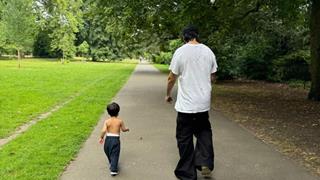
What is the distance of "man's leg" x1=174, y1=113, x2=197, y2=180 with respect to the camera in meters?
6.15

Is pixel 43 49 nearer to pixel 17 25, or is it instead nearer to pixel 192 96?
pixel 17 25

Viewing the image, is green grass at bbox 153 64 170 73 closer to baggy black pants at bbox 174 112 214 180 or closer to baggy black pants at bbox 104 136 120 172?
baggy black pants at bbox 104 136 120 172

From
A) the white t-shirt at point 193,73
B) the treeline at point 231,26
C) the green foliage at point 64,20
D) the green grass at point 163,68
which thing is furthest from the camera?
the green foliage at point 64,20

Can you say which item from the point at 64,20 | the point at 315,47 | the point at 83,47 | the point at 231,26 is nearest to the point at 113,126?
the point at 315,47

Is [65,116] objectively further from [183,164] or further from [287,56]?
[287,56]

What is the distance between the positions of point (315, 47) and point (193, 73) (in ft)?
37.7

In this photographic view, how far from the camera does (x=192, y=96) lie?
604cm

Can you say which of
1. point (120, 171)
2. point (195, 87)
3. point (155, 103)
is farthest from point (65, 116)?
point (195, 87)

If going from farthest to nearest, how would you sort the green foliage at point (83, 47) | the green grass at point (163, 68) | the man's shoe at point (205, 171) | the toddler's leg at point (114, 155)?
the green foliage at point (83, 47) → the green grass at point (163, 68) → the toddler's leg at point (114, 155) → the man's shoe at point (205, 171)

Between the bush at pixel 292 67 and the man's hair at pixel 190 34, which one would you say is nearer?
the man's hair at pixel 190 34

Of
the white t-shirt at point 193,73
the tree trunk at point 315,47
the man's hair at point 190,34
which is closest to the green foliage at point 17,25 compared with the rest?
the tree trunk at point 315,47

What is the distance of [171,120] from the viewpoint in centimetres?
1167

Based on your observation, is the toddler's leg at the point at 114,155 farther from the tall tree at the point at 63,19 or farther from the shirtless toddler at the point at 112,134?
the tall tree at the point at 63,19

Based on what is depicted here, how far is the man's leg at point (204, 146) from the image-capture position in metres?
6.28
